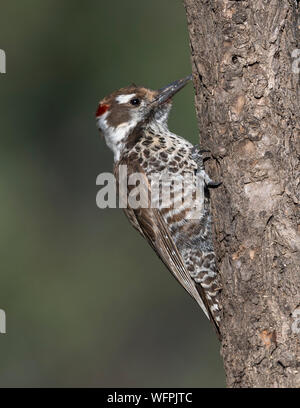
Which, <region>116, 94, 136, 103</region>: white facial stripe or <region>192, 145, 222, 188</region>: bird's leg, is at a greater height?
<region>116, 94, 136, 103</region>: white facial stripe

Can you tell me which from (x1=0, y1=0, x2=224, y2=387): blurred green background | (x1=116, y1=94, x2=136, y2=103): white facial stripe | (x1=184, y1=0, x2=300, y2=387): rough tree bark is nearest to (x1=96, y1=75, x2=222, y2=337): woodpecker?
(x1=116, y1=94, x2=136, y2=103): white facial stripe

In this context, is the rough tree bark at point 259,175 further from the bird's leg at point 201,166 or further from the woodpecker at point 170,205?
the woodpecker at point 170,205

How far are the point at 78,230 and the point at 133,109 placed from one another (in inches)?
265

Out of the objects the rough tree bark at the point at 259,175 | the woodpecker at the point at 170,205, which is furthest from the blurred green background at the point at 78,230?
the rough tree bark at the point at 259,175

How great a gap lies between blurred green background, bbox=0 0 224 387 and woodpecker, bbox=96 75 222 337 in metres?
5.25

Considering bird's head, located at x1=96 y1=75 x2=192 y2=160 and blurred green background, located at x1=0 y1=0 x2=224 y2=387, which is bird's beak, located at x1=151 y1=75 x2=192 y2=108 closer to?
bird's head, located at x1=96 y1=75 x2=192 y2=160

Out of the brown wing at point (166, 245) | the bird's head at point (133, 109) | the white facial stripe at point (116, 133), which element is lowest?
the brown wing at point (166, 245)

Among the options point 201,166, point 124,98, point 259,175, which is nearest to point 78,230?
point 124,98

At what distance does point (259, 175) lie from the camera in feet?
13.3

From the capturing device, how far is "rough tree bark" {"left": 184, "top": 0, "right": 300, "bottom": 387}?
3.98m

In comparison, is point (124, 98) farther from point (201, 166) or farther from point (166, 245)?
point (166, 245)

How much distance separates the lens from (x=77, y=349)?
11469 mm

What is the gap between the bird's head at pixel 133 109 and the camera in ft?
17.6

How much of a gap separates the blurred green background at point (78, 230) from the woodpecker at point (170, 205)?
17.2 ft
